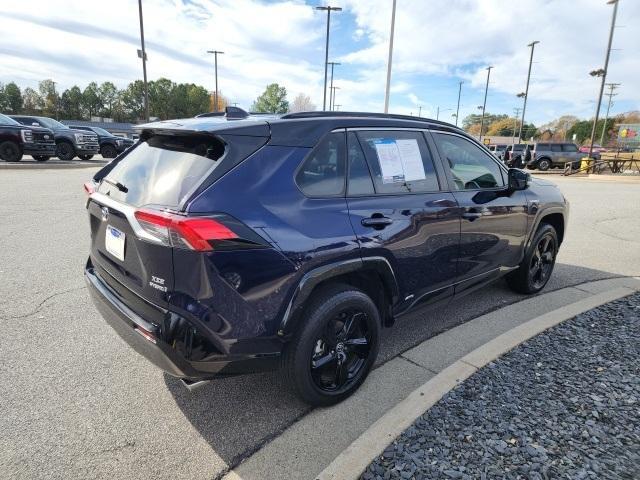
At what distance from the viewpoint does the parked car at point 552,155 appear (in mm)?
29344

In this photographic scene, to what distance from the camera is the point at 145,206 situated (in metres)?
2.24

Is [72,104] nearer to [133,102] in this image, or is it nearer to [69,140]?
[133,102]

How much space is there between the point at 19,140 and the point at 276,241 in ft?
59.4

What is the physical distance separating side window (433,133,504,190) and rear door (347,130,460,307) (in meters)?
0.22

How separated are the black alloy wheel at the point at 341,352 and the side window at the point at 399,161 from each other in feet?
2.89

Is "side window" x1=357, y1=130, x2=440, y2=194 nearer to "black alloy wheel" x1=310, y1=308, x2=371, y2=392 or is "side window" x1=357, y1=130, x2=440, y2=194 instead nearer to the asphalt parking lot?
"black alloy wheel" x1=310, y1=308, x2=371, y2=392

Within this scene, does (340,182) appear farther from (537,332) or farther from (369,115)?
(537,332)

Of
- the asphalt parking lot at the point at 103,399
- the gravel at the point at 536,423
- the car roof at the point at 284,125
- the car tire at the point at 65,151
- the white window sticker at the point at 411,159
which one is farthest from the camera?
the car tire at the point at 65,151

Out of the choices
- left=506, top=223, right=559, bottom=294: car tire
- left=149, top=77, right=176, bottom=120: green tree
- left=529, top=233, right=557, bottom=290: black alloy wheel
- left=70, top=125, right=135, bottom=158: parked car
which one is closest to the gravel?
left=506, top=223, right=559, bottom=294: car tire

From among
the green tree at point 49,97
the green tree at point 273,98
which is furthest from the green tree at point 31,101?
the green tree at point 273,98

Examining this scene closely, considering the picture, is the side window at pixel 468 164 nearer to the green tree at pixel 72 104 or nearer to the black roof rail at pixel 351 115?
the black roof rail at pixel 351 115

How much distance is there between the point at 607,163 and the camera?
27797 mm

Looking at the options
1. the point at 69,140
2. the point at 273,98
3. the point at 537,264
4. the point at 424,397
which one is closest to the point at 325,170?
the point at 424,397

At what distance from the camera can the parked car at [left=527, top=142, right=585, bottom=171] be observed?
2934 centimetres
